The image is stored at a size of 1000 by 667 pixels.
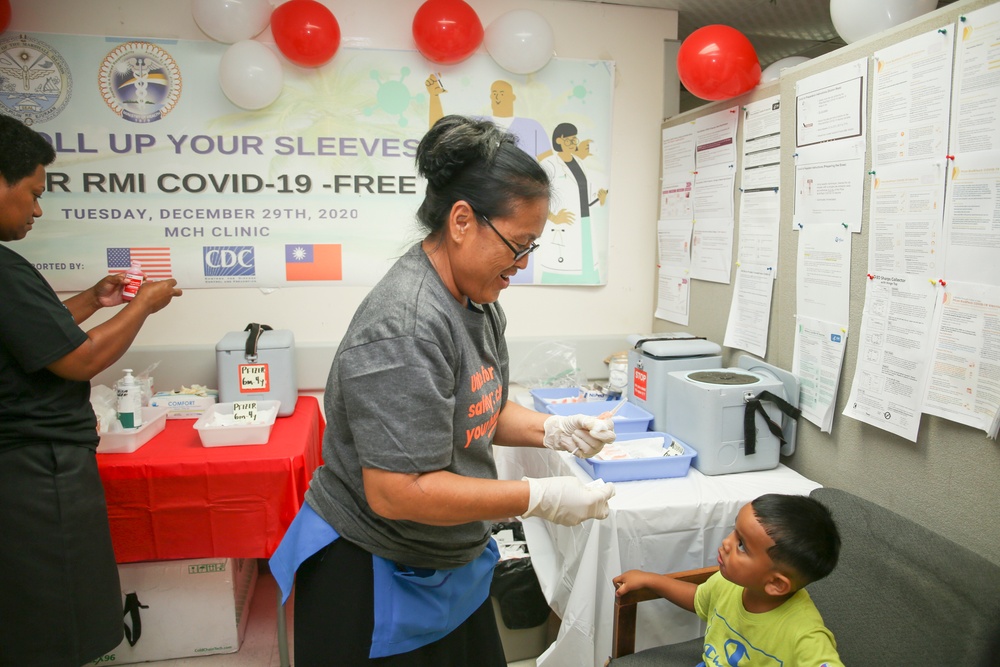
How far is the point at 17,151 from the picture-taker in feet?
5.27

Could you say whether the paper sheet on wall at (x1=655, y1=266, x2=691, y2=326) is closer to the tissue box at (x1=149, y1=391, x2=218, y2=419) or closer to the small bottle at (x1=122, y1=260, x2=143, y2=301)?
the tissue box at (x1=149, y1=391, x2=218, y2=419)

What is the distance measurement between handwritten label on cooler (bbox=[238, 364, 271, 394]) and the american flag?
617mm

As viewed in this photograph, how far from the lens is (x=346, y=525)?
1127 mm

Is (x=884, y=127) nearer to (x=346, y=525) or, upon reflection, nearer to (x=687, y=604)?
(x=687, y=604)

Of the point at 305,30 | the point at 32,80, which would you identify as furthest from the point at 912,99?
the point at 32,80

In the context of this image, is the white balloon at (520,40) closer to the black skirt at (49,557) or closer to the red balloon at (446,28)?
the red balloon at (446,28)

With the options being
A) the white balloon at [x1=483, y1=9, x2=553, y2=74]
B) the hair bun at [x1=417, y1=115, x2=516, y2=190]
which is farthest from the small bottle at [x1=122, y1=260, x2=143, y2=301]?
the white balloon at [x1=483, y1=9, x2=553, y2=74]

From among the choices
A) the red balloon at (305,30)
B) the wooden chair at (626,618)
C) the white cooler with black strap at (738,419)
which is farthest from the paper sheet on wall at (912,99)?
the red balloon at (305,30)

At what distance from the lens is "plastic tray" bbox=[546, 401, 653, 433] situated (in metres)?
2.21

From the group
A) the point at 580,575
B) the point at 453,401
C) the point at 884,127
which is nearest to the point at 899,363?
the point at 884,127

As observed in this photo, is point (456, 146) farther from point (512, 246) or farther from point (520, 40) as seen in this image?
point (520, 40)

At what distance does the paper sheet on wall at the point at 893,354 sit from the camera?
1557 millimetres

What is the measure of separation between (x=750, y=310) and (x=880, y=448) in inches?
27.0

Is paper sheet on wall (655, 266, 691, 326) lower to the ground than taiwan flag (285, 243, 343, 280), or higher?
lower
